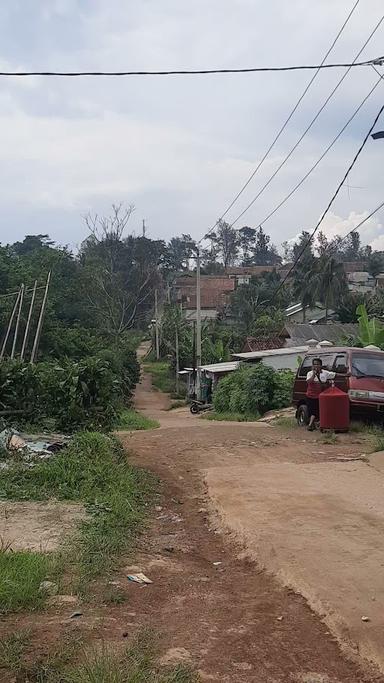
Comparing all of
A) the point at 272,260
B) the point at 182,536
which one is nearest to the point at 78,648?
the point at 182,536

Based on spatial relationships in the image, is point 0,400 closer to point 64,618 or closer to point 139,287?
point 64,618

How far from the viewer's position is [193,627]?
A: 4449 millimetres

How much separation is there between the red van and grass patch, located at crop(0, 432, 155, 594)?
19.5ft

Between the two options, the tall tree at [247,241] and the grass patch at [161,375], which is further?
the tall tree at [247,241]

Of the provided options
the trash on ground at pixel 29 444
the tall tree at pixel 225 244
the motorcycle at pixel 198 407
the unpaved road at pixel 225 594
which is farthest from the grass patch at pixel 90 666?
the tall tree at pixel 225 244

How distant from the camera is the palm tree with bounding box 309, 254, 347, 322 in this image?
172 feet

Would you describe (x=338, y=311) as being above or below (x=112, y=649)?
above

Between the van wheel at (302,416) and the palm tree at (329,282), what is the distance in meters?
35.6

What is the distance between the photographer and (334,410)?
47.5 feet

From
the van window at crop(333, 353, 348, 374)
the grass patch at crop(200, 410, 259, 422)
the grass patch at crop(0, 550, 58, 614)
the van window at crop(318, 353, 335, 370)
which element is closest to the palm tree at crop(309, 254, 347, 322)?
the grass patch at crop(200, 410, 259, 422)

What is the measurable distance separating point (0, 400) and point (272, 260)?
107269 millimetres

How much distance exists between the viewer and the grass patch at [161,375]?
4873 centimetres

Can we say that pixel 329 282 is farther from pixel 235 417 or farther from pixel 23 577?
pixel 23 577

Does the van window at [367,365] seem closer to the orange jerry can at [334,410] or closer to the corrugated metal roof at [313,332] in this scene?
the orange jerry can at [334,410]
